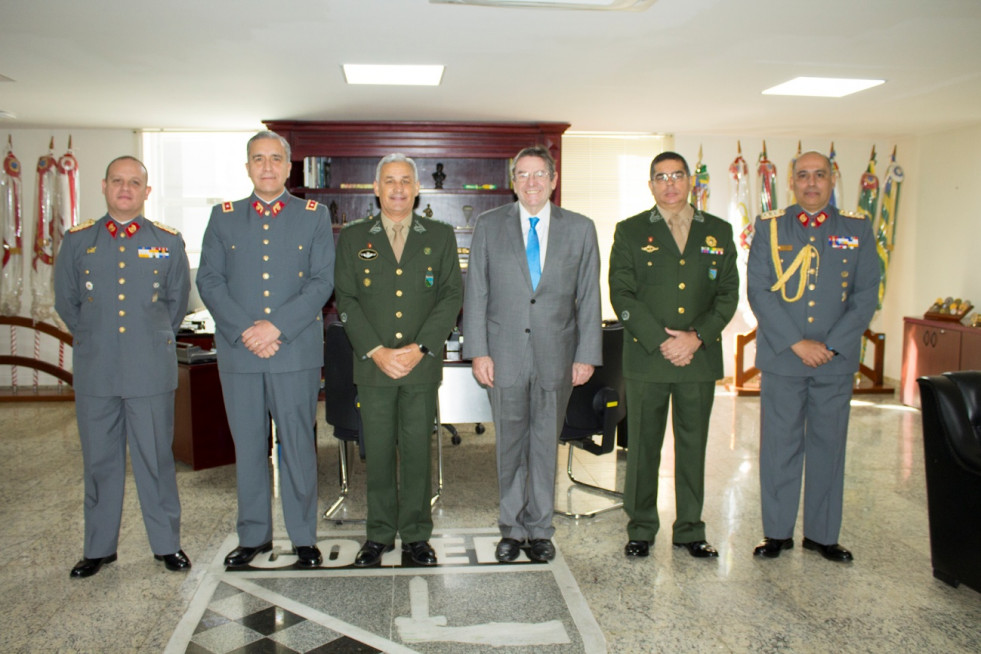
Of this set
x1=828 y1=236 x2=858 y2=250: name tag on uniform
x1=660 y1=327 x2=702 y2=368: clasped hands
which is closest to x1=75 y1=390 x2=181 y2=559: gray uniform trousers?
x1=660 y1=327 x2=702 y2=368: clasped hands

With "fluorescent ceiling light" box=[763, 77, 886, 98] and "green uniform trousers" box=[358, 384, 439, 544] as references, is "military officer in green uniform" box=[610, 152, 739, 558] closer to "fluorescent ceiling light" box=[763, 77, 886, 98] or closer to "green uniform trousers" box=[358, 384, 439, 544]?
"green uniform trousers" box=[358, 384, 439, 544]

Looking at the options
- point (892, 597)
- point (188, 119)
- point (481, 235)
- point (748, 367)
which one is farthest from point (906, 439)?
point (188, 119)

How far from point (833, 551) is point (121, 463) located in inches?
122

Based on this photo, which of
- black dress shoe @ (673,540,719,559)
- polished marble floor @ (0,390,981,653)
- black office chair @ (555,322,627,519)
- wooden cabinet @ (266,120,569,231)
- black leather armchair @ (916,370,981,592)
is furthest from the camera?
wooden cabinet @ (266,120,569,231)

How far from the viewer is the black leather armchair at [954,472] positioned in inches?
110

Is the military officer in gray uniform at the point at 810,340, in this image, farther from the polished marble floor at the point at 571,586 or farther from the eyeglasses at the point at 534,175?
the eyeglasses at the point at 534,175

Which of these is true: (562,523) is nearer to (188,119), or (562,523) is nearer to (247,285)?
(247,285)

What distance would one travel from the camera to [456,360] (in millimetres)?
4559

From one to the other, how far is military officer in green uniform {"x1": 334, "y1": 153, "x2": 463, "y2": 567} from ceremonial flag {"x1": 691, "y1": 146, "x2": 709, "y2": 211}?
17.2ft

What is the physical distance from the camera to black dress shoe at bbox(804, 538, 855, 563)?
3203 mm

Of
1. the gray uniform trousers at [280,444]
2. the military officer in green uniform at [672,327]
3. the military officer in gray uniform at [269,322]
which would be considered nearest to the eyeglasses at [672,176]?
the military officer in green uniform at [672,327]

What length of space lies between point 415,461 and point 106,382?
128 cm

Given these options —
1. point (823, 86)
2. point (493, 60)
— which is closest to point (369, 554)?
point (493, 60)

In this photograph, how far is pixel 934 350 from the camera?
6.57 m
